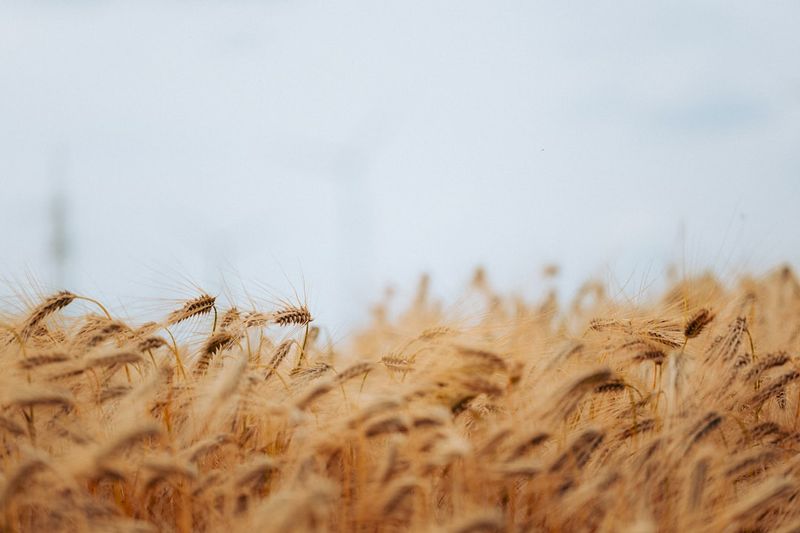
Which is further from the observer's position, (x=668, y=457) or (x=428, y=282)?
(x=428, y=282)

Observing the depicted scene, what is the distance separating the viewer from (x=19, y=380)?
315 centimetres

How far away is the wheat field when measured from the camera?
2535 mm

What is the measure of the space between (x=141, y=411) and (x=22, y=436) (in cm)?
49

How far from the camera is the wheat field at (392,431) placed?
254cm

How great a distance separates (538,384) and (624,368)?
0.69 m

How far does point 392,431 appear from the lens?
2703 mm

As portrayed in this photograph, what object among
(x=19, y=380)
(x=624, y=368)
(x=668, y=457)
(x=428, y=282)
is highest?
(x=428, y=282)

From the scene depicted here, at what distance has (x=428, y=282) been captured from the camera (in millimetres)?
9062

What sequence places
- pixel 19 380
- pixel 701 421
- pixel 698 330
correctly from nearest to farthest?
pixel 701 421, pixel 19 380, pixel 698 330

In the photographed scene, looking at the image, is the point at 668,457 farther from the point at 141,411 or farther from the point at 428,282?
the point at 428,282

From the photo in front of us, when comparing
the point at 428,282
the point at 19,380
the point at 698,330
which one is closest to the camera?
the point at 19,380

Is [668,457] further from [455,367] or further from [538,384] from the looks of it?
[455,367]

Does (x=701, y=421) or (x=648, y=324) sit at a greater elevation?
(x=648, y=324)

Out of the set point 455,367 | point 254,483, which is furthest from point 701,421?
point 254,483
